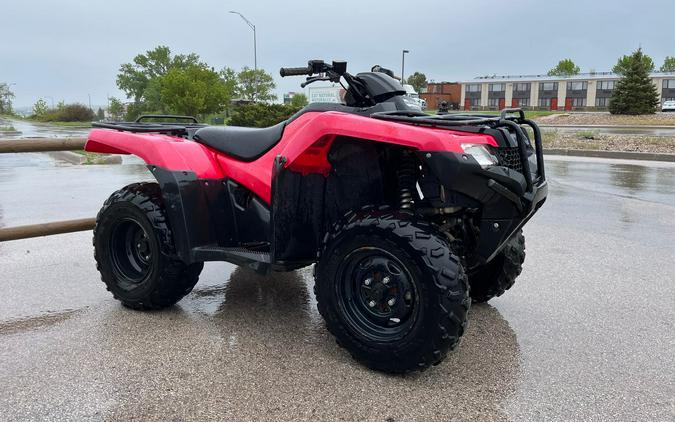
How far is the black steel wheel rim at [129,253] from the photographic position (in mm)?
3846

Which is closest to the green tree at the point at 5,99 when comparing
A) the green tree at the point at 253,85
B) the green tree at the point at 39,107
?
the green tree at the point at 39,107

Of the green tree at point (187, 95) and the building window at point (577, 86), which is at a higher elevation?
the building window at point (577, 86)

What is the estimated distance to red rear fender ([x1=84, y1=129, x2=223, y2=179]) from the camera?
359cm

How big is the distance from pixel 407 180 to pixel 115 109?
76.3 metres

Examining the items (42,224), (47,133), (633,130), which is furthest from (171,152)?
(47,133)

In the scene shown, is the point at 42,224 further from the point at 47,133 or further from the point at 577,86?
the point at 577,86

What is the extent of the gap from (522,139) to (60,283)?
364cm

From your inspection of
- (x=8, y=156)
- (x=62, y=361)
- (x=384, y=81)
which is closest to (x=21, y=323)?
(x=62, y=361)

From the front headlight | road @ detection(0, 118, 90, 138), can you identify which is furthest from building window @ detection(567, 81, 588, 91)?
the front headlight

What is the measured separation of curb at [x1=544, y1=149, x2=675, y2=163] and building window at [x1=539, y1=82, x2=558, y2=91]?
Answer: 7538 centimetres

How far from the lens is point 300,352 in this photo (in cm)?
318

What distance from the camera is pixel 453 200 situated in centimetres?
278

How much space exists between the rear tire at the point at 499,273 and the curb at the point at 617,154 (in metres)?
12.9

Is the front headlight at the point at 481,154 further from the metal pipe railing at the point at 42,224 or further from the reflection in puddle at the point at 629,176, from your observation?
the reflection in puddle at the point at 629,176
